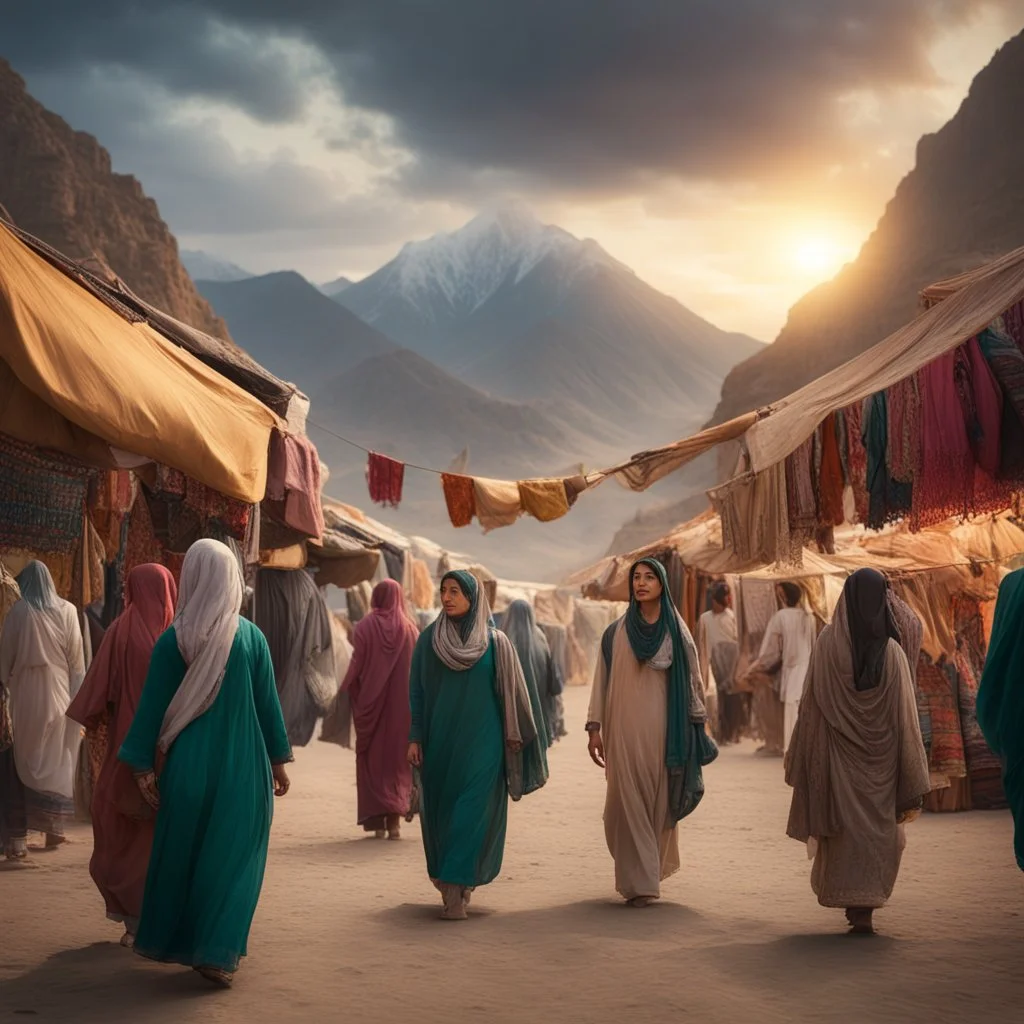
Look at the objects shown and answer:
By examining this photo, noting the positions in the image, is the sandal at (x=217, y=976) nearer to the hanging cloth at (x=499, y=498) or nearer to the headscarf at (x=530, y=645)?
the hanging cloth at (x=499, y=498)

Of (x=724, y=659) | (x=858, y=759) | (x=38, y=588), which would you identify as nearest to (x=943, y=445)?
(x=858, y=759)

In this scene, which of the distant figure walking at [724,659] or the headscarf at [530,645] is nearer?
the headscarf at [530,645]

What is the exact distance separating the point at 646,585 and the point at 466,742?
1.25 meters

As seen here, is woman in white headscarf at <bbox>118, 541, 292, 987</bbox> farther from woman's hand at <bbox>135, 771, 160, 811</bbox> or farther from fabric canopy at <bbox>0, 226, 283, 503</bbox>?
fabric canopy at <bbox>0, 226, 283, 503</bbox>

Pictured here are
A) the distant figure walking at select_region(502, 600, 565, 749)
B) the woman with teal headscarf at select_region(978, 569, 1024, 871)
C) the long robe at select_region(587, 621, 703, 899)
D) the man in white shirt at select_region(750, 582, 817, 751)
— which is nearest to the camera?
the woman with teal headscarf at select_region(978, 569, 1024, 871)

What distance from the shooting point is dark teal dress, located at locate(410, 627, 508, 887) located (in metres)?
7.27

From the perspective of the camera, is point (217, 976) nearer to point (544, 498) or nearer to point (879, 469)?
point (879, 469)

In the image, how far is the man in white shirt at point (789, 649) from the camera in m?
15.6

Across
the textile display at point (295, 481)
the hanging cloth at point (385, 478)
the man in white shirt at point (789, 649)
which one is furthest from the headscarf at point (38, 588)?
the man in white shirt at point (789, 649)

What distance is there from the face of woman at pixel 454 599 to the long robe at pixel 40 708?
262 centimetres

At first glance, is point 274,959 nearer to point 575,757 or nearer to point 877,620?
point 877,620

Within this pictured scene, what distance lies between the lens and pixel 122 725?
20.4 ft

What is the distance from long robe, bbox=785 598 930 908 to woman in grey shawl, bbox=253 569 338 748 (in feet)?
19.9

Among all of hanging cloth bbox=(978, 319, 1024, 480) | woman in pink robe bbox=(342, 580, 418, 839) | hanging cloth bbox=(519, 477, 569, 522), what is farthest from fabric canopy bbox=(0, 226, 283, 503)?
hanging cloth bbox=(519, 477, 569, 522)
